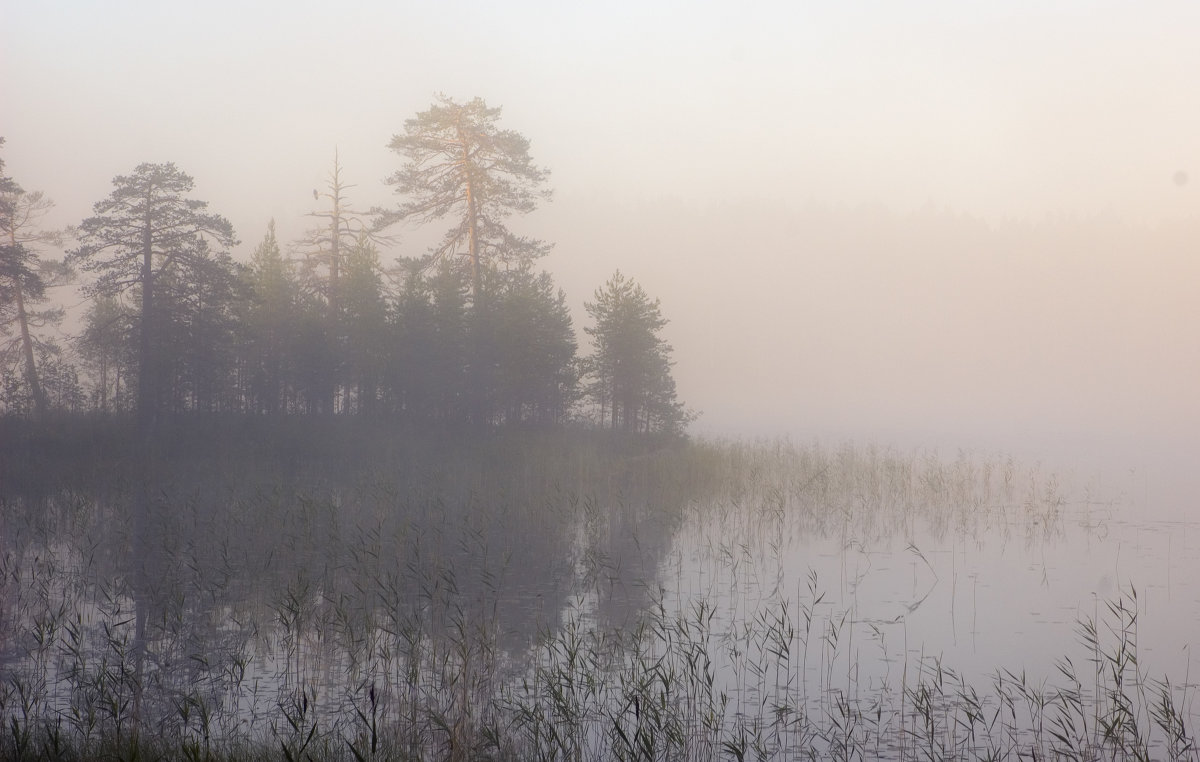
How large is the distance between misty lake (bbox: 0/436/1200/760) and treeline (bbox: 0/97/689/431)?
985 cm

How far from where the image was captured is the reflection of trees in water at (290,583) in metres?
8.47

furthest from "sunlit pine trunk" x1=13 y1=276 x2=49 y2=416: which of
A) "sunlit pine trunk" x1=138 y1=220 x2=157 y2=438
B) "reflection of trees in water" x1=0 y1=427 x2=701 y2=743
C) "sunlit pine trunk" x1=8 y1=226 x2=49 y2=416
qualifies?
"reflection of trees in water" x1=0 y1=427 x2=701 y2=743

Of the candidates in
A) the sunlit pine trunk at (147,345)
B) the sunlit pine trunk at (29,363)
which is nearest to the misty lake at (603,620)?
the sunlit pine trunk at (147,345)

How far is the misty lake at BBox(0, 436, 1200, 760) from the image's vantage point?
7.70 metres

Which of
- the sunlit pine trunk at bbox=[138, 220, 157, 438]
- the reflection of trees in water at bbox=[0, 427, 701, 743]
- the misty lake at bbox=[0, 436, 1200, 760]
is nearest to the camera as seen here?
the misty lake at bbox=[0, 436, 1200, 760]

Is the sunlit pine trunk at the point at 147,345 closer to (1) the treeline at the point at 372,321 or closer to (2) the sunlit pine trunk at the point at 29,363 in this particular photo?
(1) the treeline at the point at 372,321

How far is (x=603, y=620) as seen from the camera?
38.4 ft

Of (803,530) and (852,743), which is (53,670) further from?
(803,530)

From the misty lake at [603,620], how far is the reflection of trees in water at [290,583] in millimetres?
72

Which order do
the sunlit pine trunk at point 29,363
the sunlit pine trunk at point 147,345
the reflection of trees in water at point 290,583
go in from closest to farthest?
the reflection of trees in water at point 290,583 < the sunlit pine trunk at point 147,345 < the sunlit pine trunk at point 29,363

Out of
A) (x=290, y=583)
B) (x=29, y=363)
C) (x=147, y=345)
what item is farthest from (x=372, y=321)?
(x=290, y=583)

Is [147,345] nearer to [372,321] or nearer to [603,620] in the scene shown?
[372,321]

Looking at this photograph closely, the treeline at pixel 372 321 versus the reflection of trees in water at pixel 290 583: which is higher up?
the treeline at pixel 372 321

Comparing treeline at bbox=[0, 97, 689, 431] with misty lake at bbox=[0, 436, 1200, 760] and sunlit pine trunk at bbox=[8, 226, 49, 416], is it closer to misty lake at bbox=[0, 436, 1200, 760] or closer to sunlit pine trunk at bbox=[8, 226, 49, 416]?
sunlit pine trunk at bbox=[8, 226, 49, 416]
